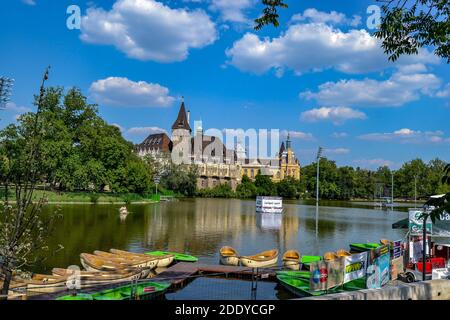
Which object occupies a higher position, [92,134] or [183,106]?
[183,106]

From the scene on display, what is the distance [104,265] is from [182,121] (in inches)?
4740

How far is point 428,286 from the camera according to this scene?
27.1ft

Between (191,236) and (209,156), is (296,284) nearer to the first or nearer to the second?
(191,236)

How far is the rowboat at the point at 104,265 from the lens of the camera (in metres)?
17.5

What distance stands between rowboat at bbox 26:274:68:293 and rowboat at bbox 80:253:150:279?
3.07 meters

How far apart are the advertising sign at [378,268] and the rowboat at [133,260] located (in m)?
9.92

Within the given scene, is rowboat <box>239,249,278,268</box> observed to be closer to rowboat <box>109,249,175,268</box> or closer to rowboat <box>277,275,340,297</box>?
rowboat <box>109,249,175,268</box>

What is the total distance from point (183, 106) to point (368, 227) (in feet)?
330

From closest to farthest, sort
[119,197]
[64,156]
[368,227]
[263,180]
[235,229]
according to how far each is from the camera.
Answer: [235,229]
[368,227]
[64,156]
[119,197]
[263,180]

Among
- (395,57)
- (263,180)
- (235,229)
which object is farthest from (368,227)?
(263,180)

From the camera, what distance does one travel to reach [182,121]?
137 m

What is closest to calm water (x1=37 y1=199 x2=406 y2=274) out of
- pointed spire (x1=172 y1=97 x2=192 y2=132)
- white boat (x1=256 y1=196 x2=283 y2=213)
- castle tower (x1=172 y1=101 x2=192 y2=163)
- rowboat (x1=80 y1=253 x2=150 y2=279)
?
rowboat (x1=80 y1=253 x2=150 y2=279)
